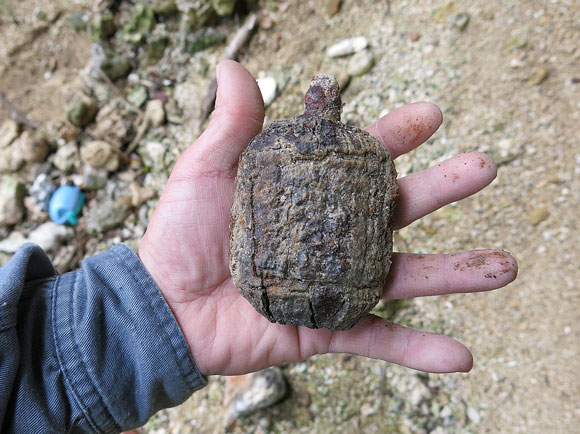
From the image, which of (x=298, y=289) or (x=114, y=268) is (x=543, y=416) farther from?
(x=114, y=268)

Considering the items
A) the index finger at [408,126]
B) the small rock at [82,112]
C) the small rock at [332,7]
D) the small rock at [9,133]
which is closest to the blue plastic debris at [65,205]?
the small rock at [82,112]

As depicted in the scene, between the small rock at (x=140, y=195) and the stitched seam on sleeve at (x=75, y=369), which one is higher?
the stitched seam on sleeve at (x=75, y=369)

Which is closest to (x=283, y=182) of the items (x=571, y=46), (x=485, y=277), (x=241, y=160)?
(x=241, y=160)

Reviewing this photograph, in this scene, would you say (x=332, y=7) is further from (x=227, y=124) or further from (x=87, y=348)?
(x=87, y=348)

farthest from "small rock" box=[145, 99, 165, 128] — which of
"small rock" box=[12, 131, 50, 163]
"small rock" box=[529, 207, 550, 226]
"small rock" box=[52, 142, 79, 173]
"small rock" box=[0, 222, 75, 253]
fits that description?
"small rock" box=[529, 207, 550, 226]

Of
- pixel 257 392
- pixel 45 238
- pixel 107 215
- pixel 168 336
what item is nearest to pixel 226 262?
pixel 168 336

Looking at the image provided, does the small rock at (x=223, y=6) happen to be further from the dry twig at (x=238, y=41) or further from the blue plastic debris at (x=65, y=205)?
the blue plastic debris at (x=65, y=205)
